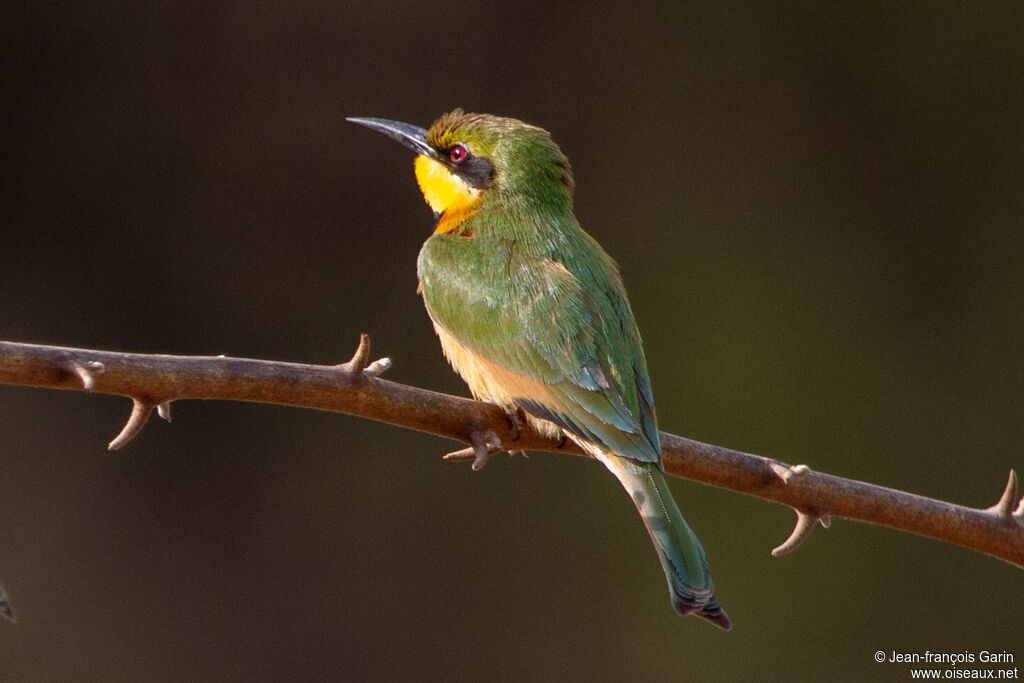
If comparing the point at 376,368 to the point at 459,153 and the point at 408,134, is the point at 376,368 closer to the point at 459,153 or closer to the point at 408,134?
the point at 459,153

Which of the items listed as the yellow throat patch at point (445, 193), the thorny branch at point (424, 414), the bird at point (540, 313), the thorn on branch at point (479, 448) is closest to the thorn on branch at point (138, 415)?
the thorny branch at point (424, 414)

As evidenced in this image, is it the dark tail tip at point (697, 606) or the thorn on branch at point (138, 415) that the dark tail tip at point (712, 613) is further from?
the thorn on branch at point (138, 415)

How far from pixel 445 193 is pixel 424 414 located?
931mm

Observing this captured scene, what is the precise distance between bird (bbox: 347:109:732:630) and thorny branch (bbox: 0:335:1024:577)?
0.07 m

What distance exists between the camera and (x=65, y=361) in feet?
4.60

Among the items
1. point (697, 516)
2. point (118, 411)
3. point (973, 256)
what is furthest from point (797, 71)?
point (118, 411)

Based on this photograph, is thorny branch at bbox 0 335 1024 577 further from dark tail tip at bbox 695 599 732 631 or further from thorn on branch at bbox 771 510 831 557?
dark tail tip at bbox 695 599 732 631

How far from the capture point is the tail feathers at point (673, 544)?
5.63 ft

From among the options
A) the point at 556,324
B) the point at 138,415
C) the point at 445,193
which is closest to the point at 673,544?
the point at 556,324

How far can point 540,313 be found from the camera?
2090mm

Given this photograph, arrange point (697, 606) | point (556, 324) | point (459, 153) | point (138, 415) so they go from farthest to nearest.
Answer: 1. point (459, 153)
2. point (556, 324)
3. point (697, 606)
4. point (138, 415)

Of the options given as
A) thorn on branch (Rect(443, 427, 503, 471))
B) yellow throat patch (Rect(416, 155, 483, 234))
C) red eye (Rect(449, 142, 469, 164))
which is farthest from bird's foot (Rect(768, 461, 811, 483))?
red eye (Rect(449, 142, 469, 164))

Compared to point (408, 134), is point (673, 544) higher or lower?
lower

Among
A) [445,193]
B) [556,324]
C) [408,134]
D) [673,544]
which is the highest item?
[408,134]
